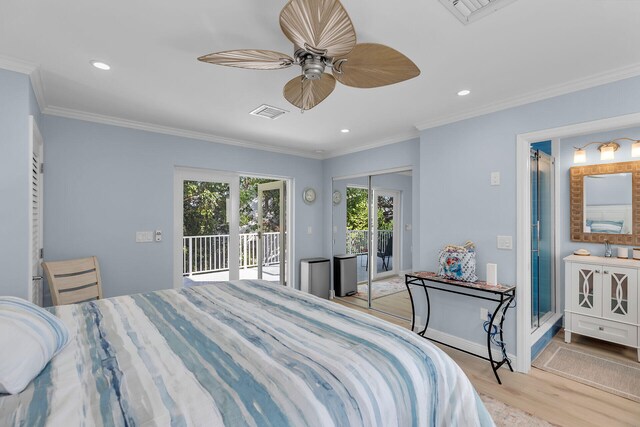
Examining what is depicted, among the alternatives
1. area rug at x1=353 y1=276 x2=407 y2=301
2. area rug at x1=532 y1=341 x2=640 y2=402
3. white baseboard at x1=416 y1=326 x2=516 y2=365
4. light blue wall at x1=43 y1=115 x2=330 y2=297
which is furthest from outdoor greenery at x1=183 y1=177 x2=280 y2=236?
area rug at x1=532 y1=341 x2=640 y2=402

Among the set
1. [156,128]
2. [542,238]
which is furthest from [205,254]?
[542,238]

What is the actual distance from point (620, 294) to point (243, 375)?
12.5ft

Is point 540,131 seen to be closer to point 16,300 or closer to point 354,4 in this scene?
point 354,4

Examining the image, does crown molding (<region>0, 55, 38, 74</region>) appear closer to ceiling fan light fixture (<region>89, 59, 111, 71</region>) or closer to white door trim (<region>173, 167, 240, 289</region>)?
ceiling fan light fixture (<region>89, 59, 111, 71</region>)

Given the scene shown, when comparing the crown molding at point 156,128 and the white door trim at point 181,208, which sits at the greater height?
the crown molding at point 156,128

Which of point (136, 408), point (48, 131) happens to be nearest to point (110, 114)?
point (48, 131)

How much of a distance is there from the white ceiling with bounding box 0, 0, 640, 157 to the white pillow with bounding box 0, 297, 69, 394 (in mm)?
1548

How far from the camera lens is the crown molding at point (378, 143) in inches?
154

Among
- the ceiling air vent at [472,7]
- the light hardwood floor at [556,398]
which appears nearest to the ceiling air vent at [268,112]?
the ceiling air vent at [472,7]

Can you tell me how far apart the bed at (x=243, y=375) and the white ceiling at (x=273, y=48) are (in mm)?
1694

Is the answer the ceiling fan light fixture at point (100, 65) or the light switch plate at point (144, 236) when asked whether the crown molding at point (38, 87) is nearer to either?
the ceiling fan light fixture at point (100, 65)

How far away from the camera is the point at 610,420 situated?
6.78 feet

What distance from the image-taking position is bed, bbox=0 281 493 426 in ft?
3.02

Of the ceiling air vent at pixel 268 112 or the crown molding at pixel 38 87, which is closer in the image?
the crown molding at pixel 38 87
